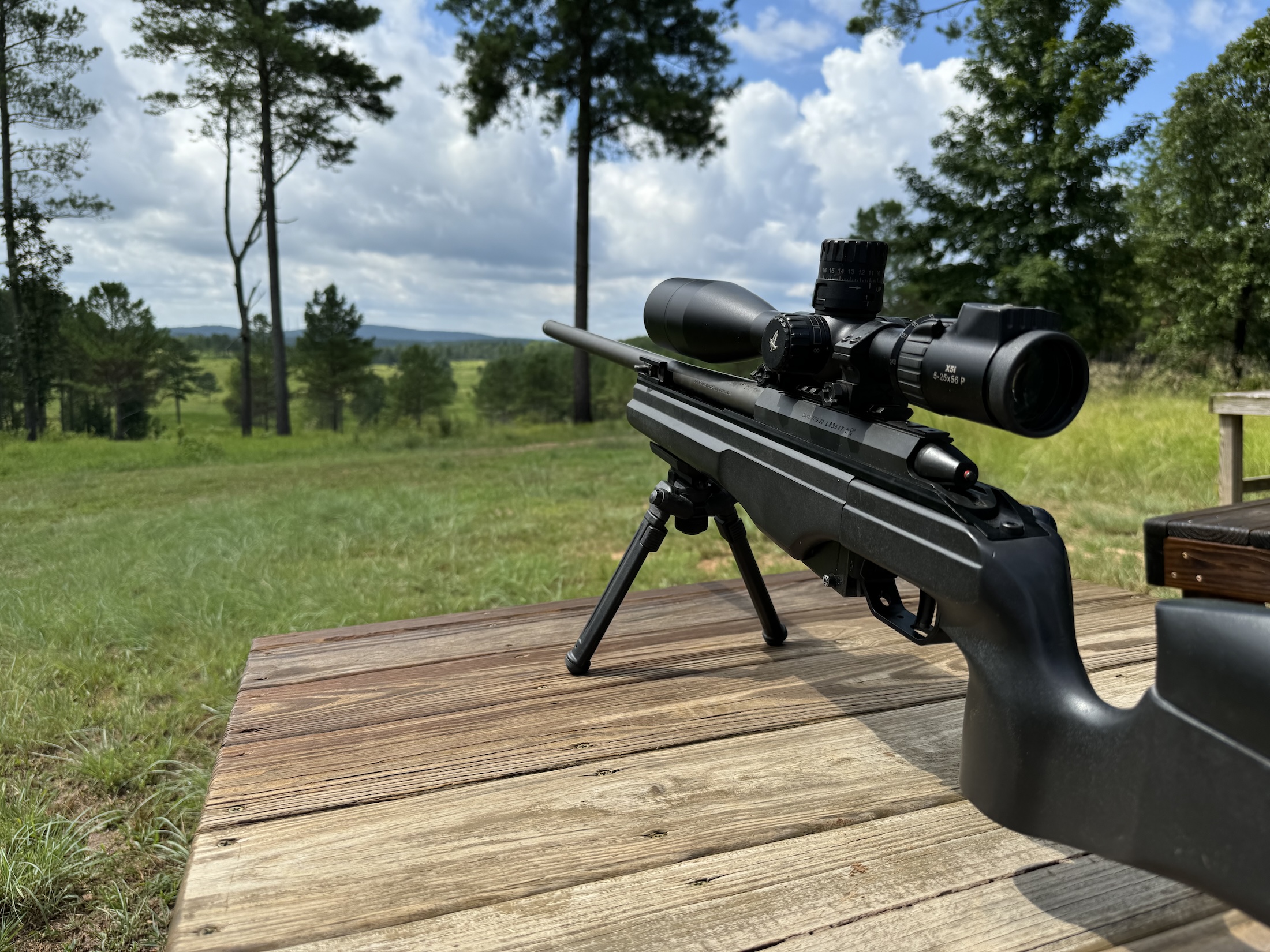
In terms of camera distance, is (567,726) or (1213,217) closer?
(567,726)

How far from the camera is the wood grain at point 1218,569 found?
1.86 meters

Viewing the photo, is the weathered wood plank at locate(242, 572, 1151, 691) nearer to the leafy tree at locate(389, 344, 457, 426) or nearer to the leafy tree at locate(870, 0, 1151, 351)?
the leafy tree at locate(870, 0, 1151, 351)

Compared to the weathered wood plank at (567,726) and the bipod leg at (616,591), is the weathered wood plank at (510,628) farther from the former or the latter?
the weathered wood plank at (567,726)

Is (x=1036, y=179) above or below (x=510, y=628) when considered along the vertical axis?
above

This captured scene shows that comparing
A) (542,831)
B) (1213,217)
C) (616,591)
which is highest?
(1213,217)

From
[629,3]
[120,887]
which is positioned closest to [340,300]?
[629,3]

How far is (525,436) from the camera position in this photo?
1656 centimetres

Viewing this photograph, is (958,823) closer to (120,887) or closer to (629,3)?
(120,887)

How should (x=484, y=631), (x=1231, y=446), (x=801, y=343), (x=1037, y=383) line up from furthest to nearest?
(x=1231, y=446) < (x=484, y=631) < (x=801, y=343) < (x=1037, y=383)

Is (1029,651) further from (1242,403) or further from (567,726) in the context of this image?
(1242,403)

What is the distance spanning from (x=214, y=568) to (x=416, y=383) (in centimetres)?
5591

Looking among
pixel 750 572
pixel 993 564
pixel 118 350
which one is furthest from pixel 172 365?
pixel 993 564

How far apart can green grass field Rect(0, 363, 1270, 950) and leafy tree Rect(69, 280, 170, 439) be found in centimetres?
856

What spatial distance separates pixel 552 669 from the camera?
7.12ft
